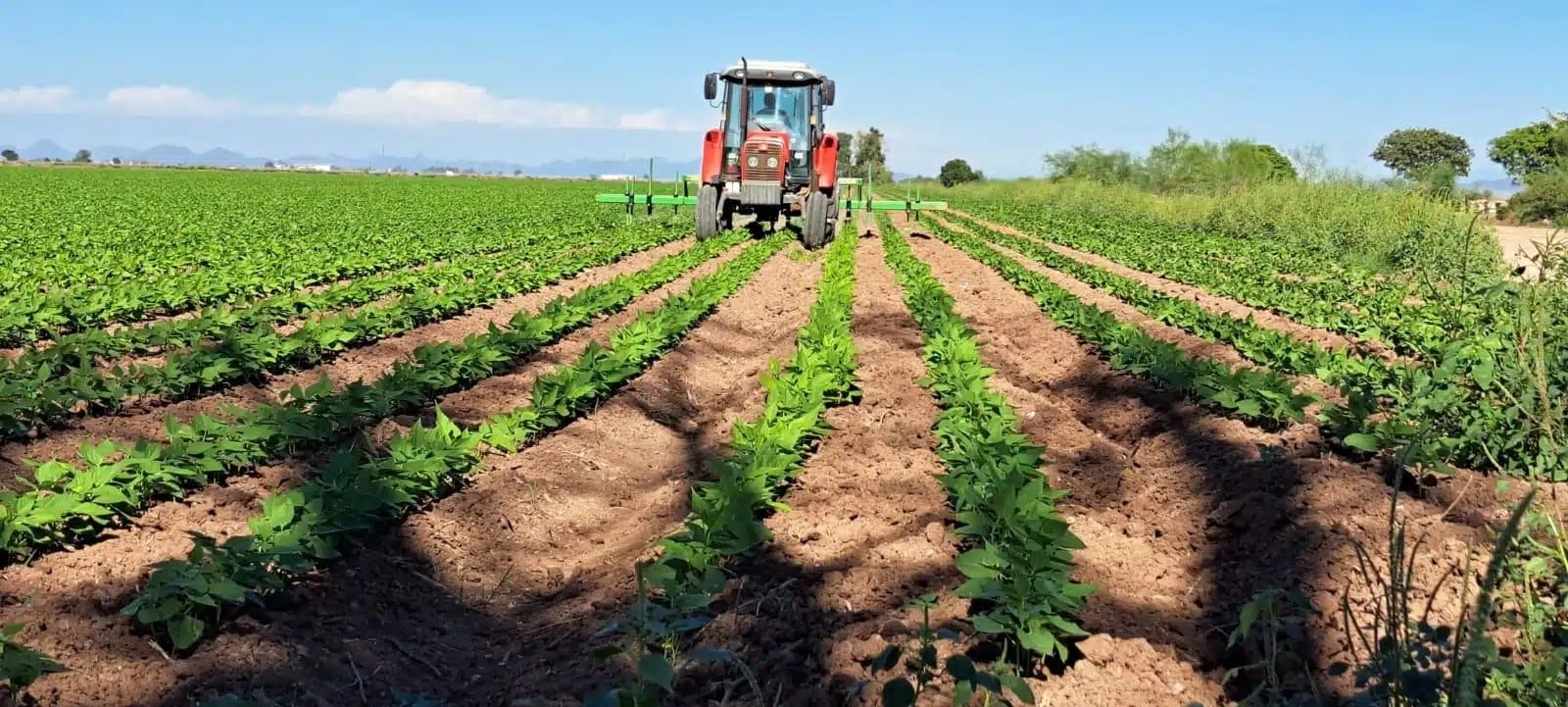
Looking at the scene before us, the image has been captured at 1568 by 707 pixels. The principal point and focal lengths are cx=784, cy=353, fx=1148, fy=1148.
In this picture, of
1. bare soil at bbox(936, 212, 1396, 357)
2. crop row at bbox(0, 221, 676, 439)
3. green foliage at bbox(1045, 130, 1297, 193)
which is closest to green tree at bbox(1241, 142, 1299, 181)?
green foliage at bbox(1045, 130, 1297, 193)

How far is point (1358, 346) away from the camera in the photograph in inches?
376

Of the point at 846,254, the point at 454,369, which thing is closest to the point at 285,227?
the point at 846,254

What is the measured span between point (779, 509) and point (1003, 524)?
3.77 feet

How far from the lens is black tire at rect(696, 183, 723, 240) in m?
19.4

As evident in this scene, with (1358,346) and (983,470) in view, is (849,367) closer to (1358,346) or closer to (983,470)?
(983,470)

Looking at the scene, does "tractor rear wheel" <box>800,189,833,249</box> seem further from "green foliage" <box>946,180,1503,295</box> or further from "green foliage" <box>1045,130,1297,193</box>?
"green foliage" <box>1045,130,1297,193</box>

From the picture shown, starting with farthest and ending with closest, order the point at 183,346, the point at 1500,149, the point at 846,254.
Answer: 1. the point at 1500,149
2. the point at 846,254
3. the point at 183,346

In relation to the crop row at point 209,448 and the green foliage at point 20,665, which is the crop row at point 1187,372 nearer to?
the crop row at point 209,448

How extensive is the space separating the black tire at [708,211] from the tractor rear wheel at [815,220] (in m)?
1.63

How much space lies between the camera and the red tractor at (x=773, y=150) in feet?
60.4

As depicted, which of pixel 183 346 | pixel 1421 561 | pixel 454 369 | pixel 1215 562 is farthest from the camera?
pixel 183 346

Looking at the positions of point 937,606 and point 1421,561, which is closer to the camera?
point 937,606

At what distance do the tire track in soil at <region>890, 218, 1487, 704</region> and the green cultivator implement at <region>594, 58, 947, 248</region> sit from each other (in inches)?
440

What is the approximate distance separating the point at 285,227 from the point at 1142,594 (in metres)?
23.0
